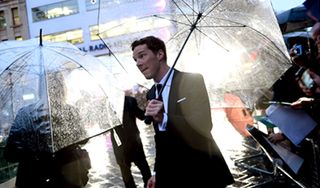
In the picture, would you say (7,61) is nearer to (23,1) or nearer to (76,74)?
(76,74)

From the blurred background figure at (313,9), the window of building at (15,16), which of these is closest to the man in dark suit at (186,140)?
the blurred background figure at (313,9)

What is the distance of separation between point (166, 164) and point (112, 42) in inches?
87.5

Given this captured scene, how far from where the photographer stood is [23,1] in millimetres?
44938

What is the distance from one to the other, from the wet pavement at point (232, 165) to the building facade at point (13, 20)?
36.7 meters

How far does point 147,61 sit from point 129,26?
70.5 inches

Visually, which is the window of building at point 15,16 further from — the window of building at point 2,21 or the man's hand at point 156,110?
the man's hand at point 156,110

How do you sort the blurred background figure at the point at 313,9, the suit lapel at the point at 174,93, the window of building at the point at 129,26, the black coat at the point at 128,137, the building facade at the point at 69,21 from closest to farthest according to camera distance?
1. the blurred background figure at the point at 313,9
2. the suit lapel at the point at 174,93
3. the window of building at the point at 129,26
4. the black coat at the point at 128,137
5. the building facade at the point at 69,21

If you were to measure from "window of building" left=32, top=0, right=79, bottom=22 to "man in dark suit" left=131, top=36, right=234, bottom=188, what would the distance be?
138ft

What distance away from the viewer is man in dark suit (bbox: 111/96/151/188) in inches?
215

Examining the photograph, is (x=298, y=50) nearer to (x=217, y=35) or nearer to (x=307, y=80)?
(x=307, y=80)

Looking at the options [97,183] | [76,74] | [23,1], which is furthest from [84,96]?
[23,1]

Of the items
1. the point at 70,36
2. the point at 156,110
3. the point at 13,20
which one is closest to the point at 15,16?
the point at 13,20

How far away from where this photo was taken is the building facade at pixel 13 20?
4452cm

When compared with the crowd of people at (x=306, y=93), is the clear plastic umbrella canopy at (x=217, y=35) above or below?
above
